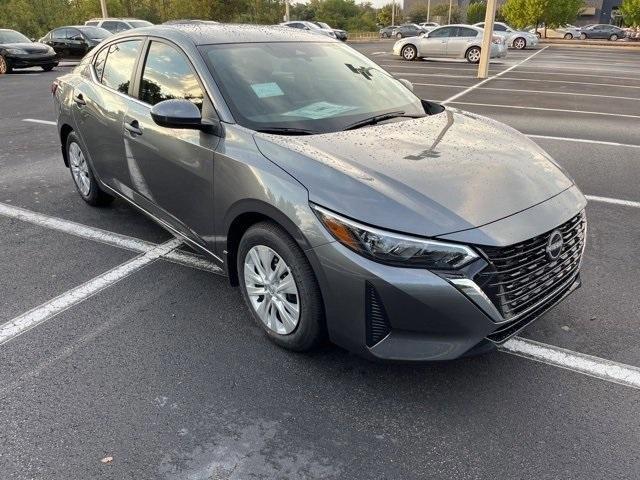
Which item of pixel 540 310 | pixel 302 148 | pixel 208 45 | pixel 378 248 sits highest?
pixel 208 45

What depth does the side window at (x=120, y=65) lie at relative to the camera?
417 cm

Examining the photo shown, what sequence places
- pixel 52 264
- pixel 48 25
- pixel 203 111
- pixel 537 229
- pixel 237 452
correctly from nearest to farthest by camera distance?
pixel 237 452 < pixel 537 229 < pixel 203 111 < pixel 52 264 < pixel 48 25

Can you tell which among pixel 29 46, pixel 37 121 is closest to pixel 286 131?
pixel 37 121

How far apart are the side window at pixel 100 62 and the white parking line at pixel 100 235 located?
131cm

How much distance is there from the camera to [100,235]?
4.74 meters

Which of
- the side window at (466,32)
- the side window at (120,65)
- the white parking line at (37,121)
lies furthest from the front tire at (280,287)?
the side window at (466,32)

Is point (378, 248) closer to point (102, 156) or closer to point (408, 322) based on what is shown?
point (408, 322)

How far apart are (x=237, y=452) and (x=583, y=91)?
548 inches

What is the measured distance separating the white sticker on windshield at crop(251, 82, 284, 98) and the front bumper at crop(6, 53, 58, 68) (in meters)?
18.5

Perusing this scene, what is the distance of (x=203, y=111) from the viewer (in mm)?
3314

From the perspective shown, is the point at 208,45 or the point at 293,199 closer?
the point at 293,199

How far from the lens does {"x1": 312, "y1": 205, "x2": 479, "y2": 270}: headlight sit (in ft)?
7.84

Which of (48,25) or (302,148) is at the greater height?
(48,25)

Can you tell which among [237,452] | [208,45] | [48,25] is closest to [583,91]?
[208,45]
